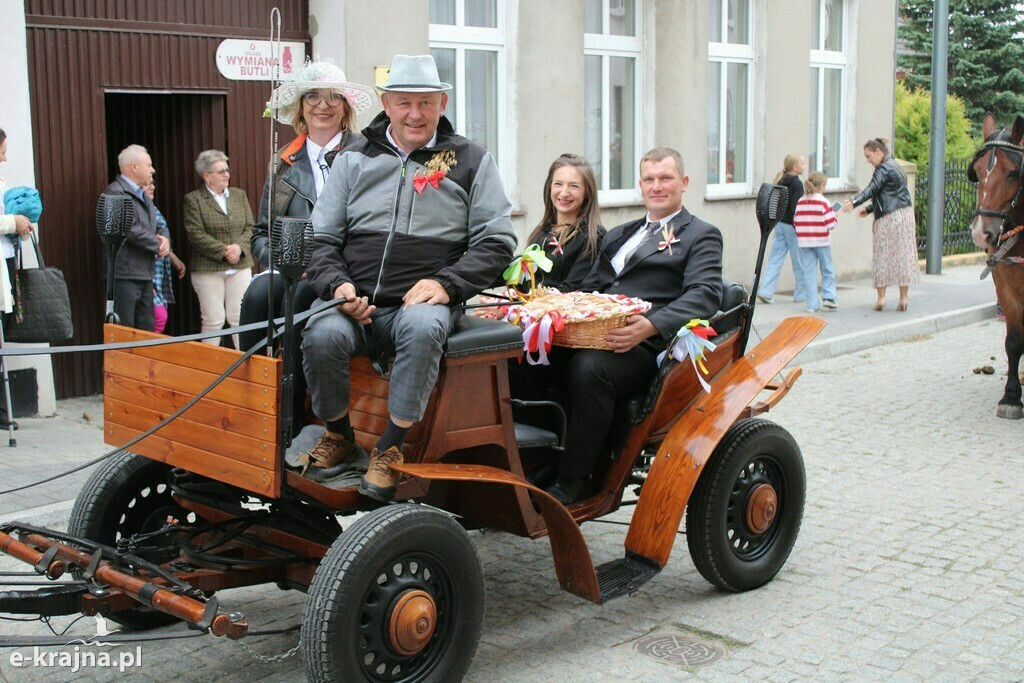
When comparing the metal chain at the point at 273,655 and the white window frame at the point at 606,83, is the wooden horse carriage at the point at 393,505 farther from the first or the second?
the white window frame at the point at 606,83

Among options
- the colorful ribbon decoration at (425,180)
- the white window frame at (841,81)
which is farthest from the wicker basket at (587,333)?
the white window frame at (841,81)

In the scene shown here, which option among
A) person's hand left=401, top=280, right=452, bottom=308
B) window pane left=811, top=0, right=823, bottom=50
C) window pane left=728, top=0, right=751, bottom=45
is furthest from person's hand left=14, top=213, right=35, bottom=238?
window pane left=811, top=0, right=823, bottom=50

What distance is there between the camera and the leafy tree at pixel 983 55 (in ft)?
93.6

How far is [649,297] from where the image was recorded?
17.1ft

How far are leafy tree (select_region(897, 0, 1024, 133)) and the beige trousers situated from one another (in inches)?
895

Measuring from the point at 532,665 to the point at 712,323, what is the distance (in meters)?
1.75

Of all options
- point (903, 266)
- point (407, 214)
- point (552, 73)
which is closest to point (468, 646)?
point (407, 214)

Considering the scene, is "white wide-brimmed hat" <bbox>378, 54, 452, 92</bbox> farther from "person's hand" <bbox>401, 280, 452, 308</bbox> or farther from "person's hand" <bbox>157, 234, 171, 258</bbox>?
"person's hand" <bbox>157, 234, 171, 258</bbox>

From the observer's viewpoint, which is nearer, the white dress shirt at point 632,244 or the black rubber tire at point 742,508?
the black rubber tire at point 742,508

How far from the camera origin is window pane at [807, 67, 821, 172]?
16.7 m

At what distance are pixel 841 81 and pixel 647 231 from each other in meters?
12.8

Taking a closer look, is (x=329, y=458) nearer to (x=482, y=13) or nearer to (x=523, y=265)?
(x=523, y=265)

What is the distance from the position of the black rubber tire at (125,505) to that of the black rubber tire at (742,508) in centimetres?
215

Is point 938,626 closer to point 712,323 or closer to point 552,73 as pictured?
point 712,323
